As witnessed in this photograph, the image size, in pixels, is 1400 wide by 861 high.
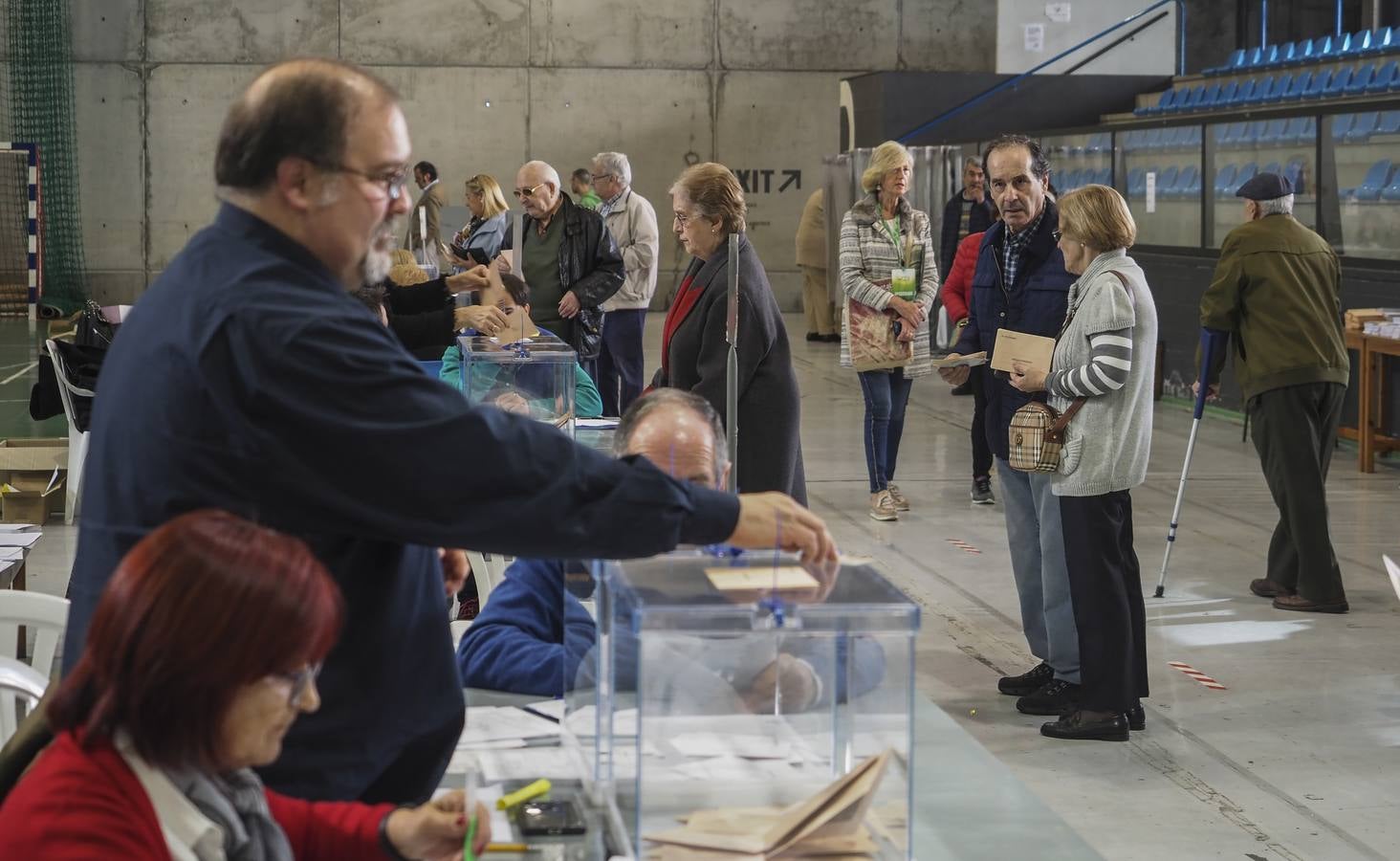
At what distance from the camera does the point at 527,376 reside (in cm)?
497

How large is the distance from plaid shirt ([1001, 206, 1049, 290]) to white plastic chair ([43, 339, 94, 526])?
4.23 metres

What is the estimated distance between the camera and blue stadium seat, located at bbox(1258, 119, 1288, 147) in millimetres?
10625

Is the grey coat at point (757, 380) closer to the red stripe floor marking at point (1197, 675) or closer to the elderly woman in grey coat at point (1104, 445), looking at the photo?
A: the elderly woman in grey coat at point (1104, 445)

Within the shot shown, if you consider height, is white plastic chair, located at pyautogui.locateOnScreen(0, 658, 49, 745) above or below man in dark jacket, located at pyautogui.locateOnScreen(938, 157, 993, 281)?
below

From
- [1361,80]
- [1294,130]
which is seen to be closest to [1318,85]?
[1361,80]

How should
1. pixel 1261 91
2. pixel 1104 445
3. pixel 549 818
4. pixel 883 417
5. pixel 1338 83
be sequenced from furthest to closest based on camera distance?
1. pixel 1261 91
2. pixel 1338 83
3. pixel 883 417
4. pixel 1104 445
5. pixel 549 818

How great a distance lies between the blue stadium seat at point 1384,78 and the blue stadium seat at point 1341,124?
73.5 inches

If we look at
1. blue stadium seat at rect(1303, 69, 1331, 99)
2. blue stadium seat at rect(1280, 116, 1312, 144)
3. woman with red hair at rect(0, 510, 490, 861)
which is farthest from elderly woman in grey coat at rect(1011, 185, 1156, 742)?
blue stadium seat at rect(1303, 69, 1331, 99)

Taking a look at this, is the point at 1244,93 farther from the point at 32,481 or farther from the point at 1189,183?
the point at 32,481

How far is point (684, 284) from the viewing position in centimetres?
502

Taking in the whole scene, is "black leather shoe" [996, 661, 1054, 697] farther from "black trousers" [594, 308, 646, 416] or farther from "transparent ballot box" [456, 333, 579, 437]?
"black trousers" [594, 308, 646, 416]

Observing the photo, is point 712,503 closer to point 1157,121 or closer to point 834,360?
point 1157,121

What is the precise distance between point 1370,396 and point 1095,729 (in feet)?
17.1

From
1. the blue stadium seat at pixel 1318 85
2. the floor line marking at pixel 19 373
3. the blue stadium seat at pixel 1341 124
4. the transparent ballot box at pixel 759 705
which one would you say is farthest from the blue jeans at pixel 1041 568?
the floor line marking at pixel 19 373
